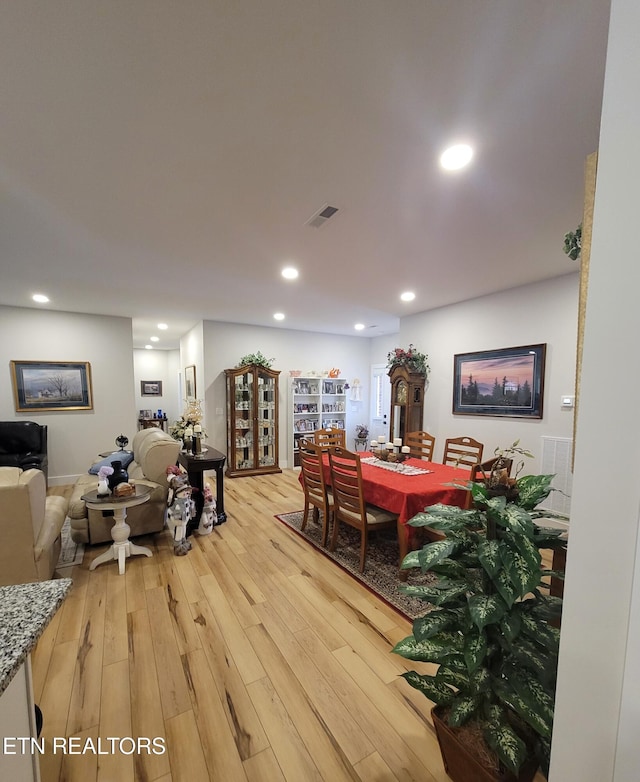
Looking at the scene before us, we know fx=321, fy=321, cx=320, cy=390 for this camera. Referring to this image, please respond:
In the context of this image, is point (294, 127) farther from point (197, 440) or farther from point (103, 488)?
point (197, 440)

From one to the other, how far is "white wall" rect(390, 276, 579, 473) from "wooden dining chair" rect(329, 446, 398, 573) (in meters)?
2.09

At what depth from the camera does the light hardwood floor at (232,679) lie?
1297 millimetres

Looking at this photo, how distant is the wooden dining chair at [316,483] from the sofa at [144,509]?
4.36 ft

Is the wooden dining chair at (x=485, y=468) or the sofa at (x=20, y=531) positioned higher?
the wooden dining chair at (x=485, y=468)

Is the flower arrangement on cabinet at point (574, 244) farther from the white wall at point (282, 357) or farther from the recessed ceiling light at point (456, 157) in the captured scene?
the white wall at point (282, 357)

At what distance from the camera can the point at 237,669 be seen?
67.4 inches

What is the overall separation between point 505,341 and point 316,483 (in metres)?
2.84

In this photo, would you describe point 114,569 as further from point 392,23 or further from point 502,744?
point 392,23

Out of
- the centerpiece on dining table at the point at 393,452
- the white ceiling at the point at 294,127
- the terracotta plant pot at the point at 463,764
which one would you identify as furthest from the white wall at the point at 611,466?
the centerpiece on dining table at the point at 393,452

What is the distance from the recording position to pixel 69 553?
2.94 m

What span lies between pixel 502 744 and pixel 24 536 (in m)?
2.65

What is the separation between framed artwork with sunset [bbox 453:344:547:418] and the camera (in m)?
3.63

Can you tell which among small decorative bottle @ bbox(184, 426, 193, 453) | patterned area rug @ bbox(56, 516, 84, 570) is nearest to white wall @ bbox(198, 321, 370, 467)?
small decorative bottle @ bbox(184, 426, 193, 453)

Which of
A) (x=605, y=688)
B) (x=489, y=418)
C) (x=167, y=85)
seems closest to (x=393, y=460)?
(x=489, y=418)
